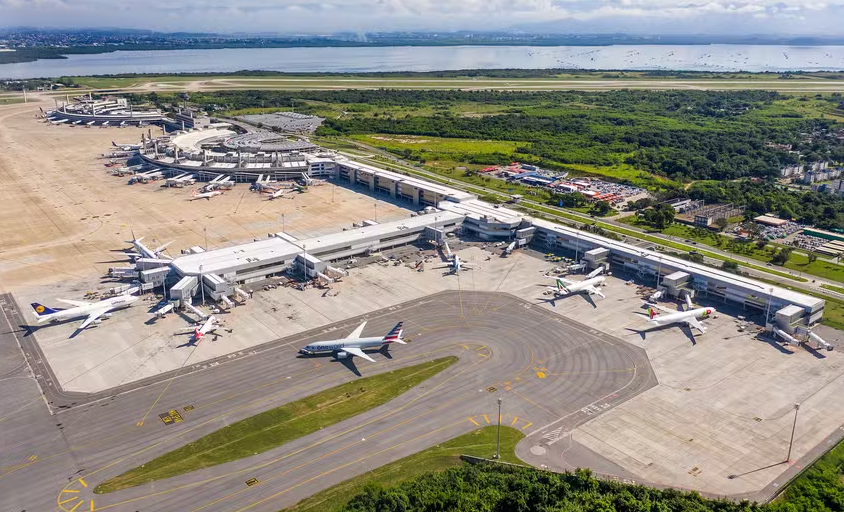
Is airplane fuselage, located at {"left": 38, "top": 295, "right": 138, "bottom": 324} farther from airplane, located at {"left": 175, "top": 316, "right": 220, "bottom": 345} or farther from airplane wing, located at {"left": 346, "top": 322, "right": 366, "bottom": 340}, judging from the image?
airplane wing, located at {"left": 346, "top": 322, "right": 366, "bottom": 340}

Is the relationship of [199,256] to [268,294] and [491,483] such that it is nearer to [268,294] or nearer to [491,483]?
[268,294]

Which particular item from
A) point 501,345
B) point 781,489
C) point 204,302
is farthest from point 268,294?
point 781,489

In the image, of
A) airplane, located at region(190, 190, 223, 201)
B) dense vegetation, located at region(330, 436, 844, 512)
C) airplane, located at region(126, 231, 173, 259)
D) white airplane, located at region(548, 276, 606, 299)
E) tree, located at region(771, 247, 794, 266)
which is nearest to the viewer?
dense vegetation, located at region(330, 436, 844, 512)

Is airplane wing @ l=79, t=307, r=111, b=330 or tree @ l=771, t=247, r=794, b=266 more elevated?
tree @ l=771, t=247, r=794, b=266

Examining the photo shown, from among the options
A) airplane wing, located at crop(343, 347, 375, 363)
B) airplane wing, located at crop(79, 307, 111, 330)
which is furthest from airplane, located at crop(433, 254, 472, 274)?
airplane wing, located at crop(79, 307, 111, 330)

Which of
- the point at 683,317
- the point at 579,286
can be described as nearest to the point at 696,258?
the point at 683,317

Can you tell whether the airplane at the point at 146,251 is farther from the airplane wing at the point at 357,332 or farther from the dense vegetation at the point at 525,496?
the dense vegetation at the point at 525,496

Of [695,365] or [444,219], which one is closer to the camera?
[695,365]
